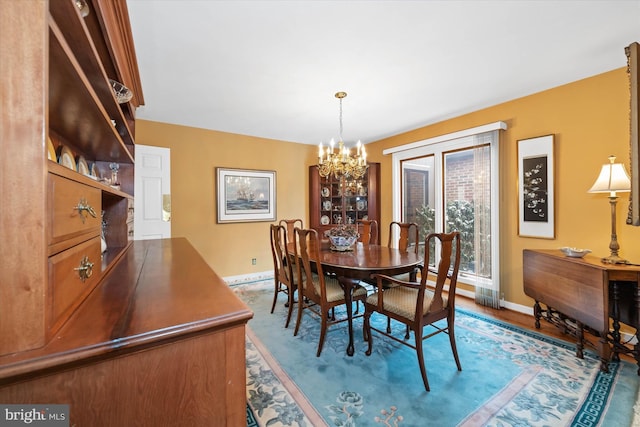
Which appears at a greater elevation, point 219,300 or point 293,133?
point 293,133

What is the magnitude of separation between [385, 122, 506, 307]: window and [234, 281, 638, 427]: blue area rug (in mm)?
1006

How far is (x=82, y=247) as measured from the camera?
859 millimetres

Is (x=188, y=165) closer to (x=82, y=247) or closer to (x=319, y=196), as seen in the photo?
(x=319, y=196)

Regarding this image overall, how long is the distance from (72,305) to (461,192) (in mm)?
4037

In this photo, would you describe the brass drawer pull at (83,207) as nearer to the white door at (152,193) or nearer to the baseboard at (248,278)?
the white door at (152,193)

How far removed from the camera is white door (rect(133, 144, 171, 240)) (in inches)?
135

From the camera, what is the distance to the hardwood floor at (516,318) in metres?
2.45

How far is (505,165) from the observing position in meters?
3.19

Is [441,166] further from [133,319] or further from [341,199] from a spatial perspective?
[133,319]

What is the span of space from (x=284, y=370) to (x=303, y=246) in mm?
979

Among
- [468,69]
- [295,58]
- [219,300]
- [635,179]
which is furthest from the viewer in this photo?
[468,69]

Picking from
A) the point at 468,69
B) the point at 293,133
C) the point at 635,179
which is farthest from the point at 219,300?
the point at 293,133

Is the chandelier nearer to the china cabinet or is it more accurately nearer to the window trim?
the window trim

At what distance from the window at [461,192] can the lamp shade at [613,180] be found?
1.01 metres
